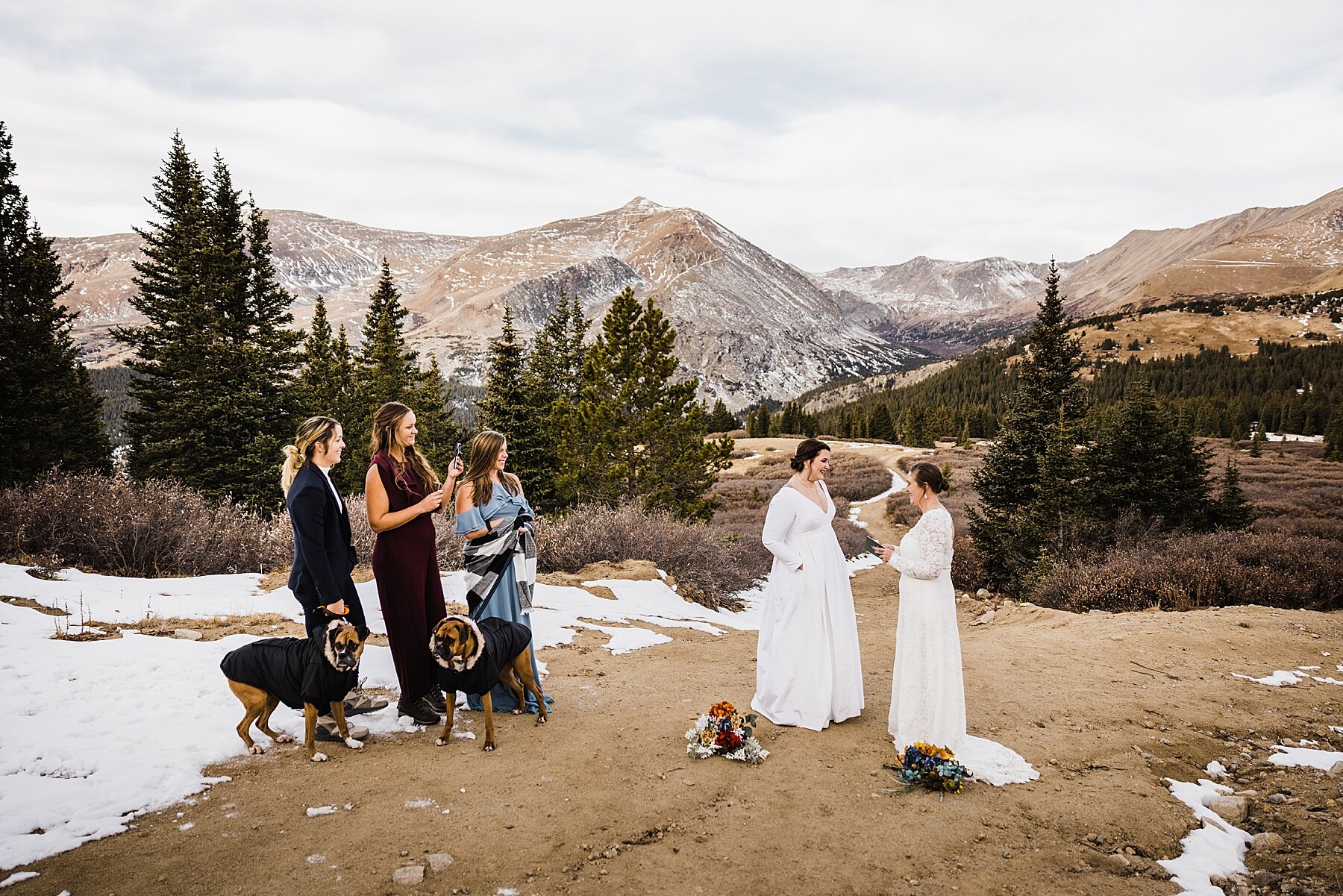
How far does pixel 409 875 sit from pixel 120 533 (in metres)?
9.91

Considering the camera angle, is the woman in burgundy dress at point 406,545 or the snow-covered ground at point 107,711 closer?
the snow-covered ground at point 107,711

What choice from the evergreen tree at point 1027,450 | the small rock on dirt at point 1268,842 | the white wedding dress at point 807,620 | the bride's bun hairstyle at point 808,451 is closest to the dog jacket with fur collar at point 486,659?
the white wedding dress at point 807,620

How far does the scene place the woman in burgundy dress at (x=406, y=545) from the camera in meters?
4.94

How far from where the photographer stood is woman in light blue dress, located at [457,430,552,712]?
560 cm

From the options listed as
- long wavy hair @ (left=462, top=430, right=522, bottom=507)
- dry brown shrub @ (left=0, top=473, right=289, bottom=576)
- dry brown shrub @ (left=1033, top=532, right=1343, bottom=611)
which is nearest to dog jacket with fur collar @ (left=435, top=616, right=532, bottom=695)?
long wavy hair @ (left=462, top=430, right=522, bottom=507)

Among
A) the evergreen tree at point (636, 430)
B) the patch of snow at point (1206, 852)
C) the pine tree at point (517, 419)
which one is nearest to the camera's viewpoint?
the patch of snow at point (1206, 852)

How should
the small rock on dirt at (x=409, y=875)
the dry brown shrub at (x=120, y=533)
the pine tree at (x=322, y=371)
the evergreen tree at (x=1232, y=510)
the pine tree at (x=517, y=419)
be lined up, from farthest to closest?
the pine tree at (x=322, y=371)
the pine tree at (x=517, y=419)
the evergreen tree at (x=1232, y=510)
the dry brown shrub at (x=120, y=533)
the small rock on dirt at (x=409, y=875)

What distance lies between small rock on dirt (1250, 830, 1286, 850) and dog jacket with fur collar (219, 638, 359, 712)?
632cm

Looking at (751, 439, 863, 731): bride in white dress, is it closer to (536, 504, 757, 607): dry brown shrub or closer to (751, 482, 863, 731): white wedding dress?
(751, 482, 863, 731): white wedding dress

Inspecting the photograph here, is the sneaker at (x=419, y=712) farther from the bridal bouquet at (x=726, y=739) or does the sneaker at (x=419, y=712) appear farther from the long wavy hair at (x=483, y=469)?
the bridal bouquet at (x=726, y=739)

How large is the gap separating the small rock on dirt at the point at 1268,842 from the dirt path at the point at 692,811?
0.29ft

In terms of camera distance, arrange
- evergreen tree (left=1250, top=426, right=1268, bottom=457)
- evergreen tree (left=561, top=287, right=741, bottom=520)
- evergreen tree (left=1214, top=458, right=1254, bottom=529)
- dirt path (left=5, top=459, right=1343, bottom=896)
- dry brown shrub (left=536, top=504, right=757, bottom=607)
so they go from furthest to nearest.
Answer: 1. evergreen tree (left=1250, top=426, right=1268, bottom=457)
2. evergreen tree (left=561, top=287, right=741, bottom=520)
3. evergreen tree (left=1214, top=458, right=1254, bottom=529)
4. dry brown shrub (left=536, top=504, right=757, bottom=607)
5. dirt path (left=5, top=459, right=1343, bottom=896)

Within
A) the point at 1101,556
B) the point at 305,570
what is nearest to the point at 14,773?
the point at 305,570

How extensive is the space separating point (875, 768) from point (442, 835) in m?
3.23
